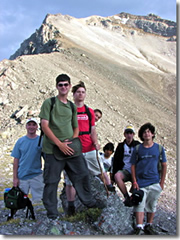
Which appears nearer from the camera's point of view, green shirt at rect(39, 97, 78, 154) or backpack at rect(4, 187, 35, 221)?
green shirt at rect(39, 97, 78, 154)

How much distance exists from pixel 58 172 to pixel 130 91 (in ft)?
71.2

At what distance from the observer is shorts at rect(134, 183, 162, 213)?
4077mm

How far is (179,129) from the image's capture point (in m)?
5.34

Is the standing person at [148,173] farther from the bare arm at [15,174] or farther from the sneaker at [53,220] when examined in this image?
the bare arm at [15,174]

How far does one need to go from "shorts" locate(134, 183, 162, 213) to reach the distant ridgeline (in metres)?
35.0

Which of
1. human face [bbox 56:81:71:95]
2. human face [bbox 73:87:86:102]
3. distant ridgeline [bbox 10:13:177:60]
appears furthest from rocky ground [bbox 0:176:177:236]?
distant ridgeline [bbox 10:13:177:60]

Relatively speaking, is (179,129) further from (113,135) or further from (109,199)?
(113,135)

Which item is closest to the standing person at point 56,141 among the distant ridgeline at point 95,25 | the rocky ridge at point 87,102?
the rocky ridge at point 87,102

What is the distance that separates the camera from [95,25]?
293 feet

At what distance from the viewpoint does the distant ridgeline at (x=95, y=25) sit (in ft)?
156

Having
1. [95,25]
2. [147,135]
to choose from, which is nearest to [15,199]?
[147,135]

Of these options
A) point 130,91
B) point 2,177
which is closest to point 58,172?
point 2,177

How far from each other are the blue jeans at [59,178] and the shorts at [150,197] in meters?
0.81

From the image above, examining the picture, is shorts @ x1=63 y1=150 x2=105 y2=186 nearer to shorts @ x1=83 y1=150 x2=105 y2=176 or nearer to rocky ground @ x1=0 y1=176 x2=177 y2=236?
shorts @ x1=83 y1=150 x2=105 y2=176
